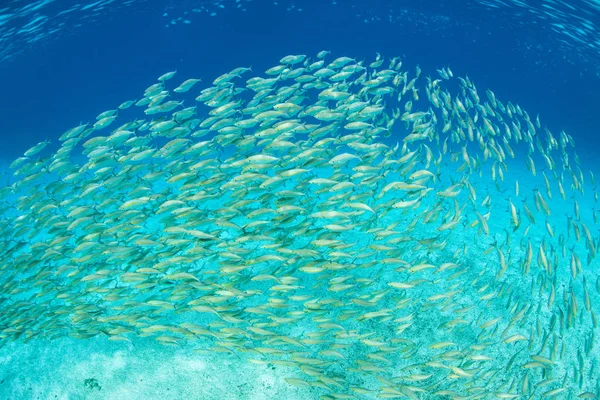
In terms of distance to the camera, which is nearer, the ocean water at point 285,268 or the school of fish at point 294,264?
the school of fish at point 294,264

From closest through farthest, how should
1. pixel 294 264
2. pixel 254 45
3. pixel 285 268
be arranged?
pixel 294 264, pixel 285 268, pixel 254 45

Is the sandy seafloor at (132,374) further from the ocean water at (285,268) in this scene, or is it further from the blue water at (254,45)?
the blue water at (254,45)

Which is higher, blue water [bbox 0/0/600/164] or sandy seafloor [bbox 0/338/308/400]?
sandy seafloor [bbox 0/338/308/400]

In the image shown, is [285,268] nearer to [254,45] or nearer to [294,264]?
[294,264]

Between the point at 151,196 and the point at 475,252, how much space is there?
824 centimetres

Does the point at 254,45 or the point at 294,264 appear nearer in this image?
the point at 294,264

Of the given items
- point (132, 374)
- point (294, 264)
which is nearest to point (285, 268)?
point (294, 264)

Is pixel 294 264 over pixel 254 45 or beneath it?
over

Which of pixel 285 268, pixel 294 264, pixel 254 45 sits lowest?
pixel 254 45

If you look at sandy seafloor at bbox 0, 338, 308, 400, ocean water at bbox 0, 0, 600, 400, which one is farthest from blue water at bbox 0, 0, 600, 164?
sandy seafloor at bbox 0, 338, 308, 400

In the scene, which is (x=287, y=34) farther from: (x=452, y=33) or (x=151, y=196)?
(x=151, y=196)

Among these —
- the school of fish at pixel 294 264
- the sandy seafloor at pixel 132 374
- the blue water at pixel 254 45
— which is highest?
the school of fish at pixel 294 264

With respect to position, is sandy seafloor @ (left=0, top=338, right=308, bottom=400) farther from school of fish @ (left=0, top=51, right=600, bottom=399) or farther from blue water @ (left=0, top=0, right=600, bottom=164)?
blue water @ (left=0, top=0, right=600, bottom=164)

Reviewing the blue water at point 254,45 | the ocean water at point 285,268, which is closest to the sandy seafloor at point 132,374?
the ocean water at point 285,268
